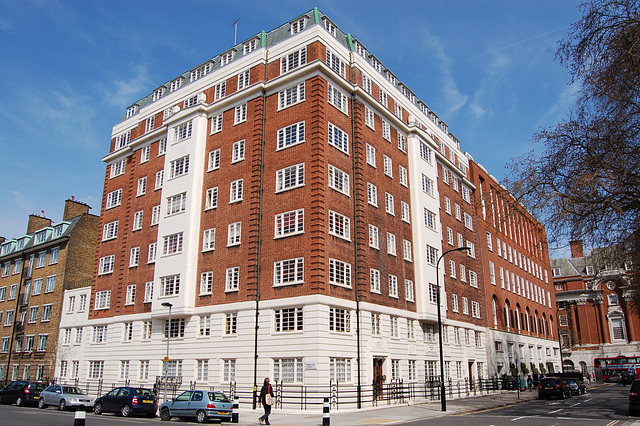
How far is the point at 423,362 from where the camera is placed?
1503 inches

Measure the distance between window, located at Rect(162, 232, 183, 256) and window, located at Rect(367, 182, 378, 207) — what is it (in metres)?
14.5

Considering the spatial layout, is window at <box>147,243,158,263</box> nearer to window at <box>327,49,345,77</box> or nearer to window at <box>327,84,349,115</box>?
window at <box>327,84,349,115</box>

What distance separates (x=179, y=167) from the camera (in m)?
40.0

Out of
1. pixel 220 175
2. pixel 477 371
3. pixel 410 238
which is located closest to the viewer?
pixel 220 175

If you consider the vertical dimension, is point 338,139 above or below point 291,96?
below

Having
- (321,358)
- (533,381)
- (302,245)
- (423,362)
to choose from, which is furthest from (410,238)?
(533,381)

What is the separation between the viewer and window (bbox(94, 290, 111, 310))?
43281mm

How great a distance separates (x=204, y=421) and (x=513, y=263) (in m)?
53.2

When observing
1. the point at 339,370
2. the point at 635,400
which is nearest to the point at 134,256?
the point at 339,370

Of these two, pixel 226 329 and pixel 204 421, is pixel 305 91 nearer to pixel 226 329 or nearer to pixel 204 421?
pixel 226 329

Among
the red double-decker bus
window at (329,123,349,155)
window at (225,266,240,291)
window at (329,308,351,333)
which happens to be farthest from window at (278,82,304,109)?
the red double-decker bus

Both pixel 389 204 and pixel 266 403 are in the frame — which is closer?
pixel 266 403

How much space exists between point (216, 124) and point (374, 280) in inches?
690

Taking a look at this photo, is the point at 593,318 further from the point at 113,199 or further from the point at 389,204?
the point at 113,199
